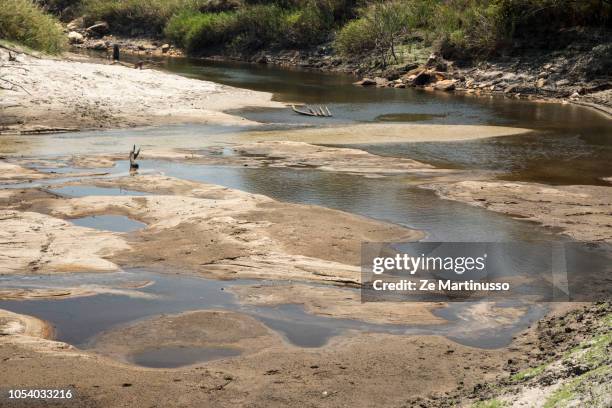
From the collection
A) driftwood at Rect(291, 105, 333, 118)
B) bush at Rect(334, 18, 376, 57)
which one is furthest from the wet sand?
bush at Rect(334, 18, 376, 57)

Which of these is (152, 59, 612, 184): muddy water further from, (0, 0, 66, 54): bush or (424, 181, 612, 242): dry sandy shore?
(0, 0, 66, 54): bush

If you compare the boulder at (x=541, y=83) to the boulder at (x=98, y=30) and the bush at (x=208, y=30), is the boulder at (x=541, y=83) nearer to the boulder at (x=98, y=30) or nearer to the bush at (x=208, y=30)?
the bush at (x=208, y=30)

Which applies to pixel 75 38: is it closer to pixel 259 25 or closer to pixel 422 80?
pixel 259 25

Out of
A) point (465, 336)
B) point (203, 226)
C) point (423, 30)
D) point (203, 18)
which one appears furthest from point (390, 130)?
point (203, 18)

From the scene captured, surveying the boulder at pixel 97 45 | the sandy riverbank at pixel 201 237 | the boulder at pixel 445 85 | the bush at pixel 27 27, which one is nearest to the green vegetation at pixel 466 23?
the boulder at pixel 445 85

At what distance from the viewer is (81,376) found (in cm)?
786

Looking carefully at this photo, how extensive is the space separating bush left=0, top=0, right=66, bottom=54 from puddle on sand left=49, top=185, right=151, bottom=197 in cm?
1708

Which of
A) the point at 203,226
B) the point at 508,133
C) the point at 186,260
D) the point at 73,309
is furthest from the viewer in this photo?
the point at 508,133

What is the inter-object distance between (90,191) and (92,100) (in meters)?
11.5

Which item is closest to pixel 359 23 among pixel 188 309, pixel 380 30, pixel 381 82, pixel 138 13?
pixel 380 30

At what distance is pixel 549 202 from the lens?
15.8 m

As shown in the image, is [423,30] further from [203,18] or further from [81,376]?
[81,376]

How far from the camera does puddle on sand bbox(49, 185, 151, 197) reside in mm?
→ 15922

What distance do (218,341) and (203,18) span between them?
5148cm
